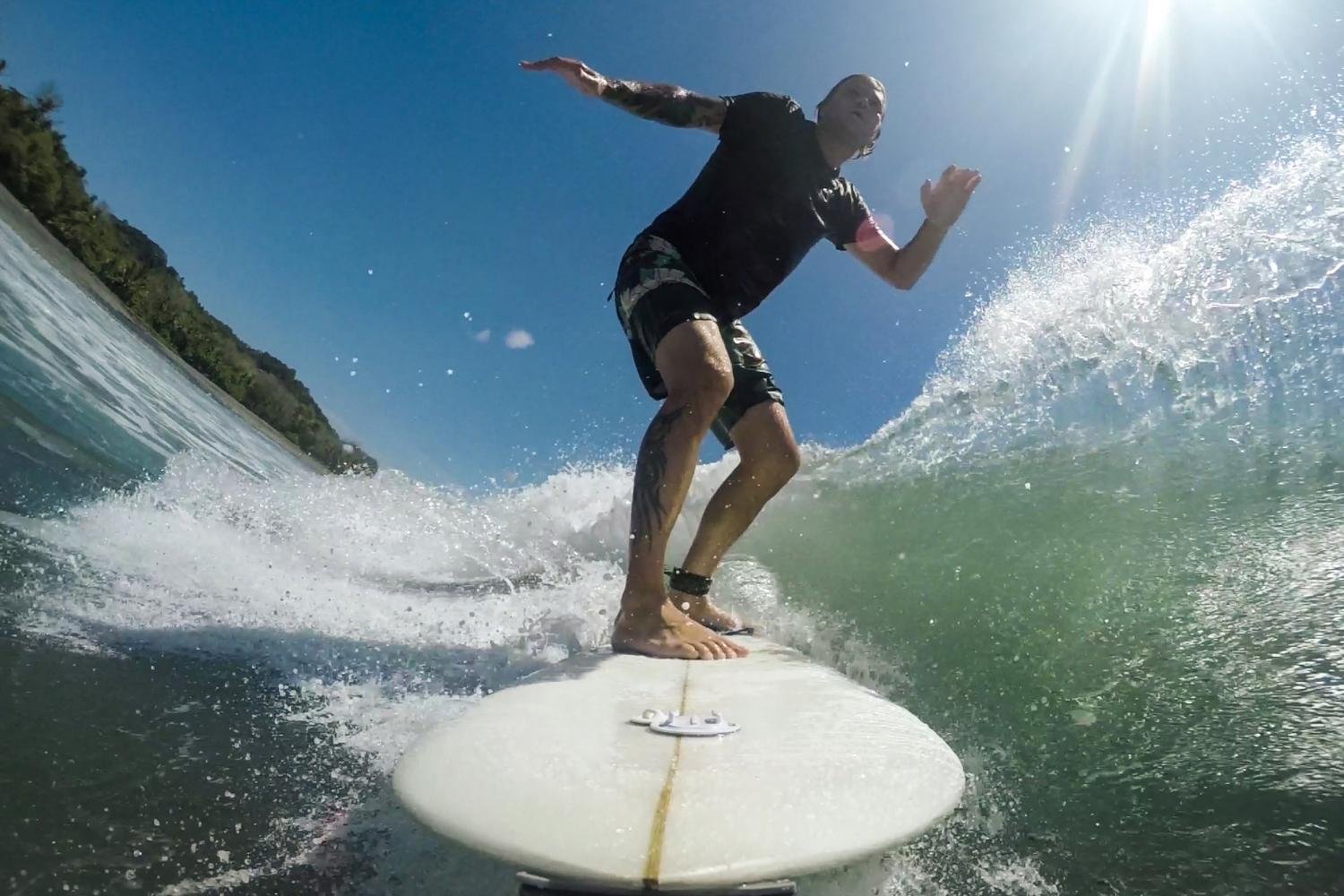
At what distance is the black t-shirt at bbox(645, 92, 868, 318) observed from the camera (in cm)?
311

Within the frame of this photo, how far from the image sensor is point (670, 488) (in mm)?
2588

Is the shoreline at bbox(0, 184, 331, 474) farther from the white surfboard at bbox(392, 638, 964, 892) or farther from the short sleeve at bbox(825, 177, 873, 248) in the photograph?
the white surfboard at bbox(392, 638, 964, 892)

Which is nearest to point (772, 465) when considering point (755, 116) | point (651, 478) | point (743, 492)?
point (743, 492)

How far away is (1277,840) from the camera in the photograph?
1510 mm

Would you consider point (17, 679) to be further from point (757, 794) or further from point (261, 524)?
point (261, 524)

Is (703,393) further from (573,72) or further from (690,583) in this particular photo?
(573,72)

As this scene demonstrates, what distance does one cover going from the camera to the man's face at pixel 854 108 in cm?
335

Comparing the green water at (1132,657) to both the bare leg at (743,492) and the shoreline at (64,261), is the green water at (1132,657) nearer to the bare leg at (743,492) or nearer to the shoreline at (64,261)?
the bare leg at (743,492)

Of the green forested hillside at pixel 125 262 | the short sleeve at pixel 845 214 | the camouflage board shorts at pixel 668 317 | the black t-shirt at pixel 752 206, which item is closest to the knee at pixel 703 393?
the camouflage board shorts at pixel 668 317

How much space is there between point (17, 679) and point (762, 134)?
305cm

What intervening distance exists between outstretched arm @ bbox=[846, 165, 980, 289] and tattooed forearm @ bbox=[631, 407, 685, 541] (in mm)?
1641

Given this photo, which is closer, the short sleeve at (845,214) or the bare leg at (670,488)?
the bare leg at (670,488)

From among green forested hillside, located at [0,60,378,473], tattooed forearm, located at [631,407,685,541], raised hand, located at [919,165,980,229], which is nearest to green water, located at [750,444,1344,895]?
tattooed forearm, located at [631,407,685,541]

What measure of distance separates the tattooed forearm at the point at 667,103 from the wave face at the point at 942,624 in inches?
85.8
